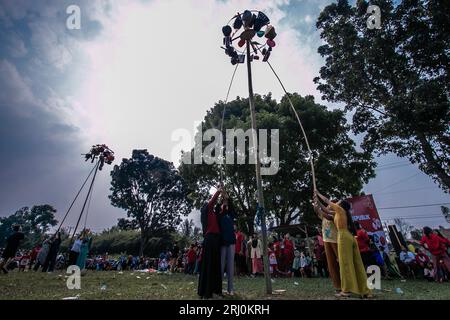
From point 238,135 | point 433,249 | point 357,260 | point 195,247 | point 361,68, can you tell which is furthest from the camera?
point 238,135

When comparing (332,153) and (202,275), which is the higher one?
(332,153)

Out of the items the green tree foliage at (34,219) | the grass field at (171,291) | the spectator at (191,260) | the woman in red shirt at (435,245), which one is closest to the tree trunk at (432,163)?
the woman in red shirt at (435,245)

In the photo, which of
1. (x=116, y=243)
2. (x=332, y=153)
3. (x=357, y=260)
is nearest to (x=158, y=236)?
(x=116, y=243)

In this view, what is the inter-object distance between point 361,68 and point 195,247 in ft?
50.6

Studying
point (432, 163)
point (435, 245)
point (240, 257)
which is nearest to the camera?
point (435, 245)

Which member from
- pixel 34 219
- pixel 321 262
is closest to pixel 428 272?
pixel 321 262

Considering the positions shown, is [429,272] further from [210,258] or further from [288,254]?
[210,258]

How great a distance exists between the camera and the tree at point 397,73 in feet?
42.2

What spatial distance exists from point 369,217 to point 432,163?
4.44m

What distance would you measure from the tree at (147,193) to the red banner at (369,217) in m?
28.7

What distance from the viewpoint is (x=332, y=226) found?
651 centimetres

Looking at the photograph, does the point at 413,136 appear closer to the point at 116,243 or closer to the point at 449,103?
the point at 449,103

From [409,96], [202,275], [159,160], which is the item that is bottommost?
[202,275]

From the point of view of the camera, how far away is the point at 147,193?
38875 mm
